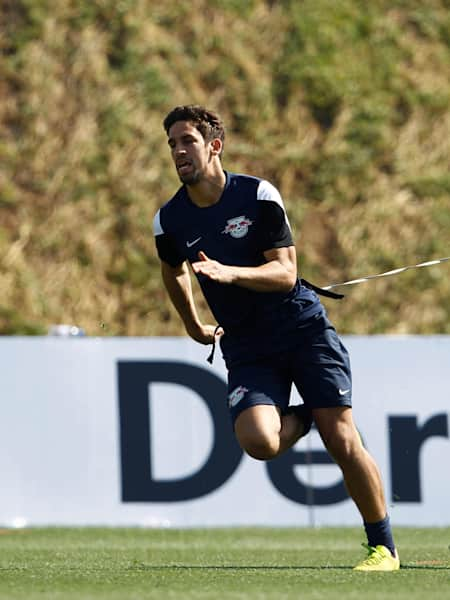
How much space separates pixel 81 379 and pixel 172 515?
1294 mm

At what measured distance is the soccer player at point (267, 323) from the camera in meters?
6.36

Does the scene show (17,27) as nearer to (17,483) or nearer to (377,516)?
(17,483)

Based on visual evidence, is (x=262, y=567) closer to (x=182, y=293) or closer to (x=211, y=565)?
(x=211, y=565)

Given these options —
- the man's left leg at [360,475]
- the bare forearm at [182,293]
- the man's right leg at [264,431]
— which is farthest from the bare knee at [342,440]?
the bare forearm at [182,293]

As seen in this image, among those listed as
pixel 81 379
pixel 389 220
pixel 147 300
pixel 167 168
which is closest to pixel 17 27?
pixel 167 168

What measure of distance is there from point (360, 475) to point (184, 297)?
122cm

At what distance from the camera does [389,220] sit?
1744 centimetres

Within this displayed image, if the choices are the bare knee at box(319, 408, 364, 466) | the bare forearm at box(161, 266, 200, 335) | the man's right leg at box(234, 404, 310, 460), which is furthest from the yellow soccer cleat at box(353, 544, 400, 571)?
the bare forearm at box(161, 266, 200, 335)

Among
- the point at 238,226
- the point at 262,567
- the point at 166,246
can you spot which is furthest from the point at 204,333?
the point at 262,567

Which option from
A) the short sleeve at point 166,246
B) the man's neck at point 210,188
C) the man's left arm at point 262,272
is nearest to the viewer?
the man's left arm at point 262,272

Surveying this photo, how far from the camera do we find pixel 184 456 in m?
11.1

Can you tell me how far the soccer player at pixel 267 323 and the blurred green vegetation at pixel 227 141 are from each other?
968cm

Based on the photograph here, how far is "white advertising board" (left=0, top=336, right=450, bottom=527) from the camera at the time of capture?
1100 cm

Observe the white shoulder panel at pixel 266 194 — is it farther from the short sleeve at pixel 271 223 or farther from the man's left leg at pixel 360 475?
the man's left leg at pixel 360 475
